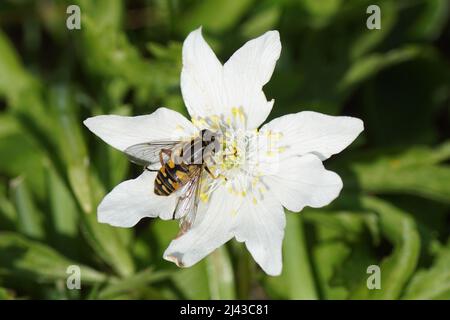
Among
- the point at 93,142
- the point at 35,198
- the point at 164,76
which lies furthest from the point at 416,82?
the point at 35,198

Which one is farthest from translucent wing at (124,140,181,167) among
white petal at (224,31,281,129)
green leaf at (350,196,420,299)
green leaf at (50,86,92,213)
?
green leaf at (350,196,420,299)

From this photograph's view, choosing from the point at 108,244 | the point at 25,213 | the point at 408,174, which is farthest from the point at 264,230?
the point at 25,213

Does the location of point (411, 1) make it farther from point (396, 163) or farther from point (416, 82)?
point (396, 163)

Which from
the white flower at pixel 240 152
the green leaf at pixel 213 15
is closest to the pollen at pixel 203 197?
the white flower at pixel 240 152

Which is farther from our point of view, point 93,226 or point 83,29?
point 83,29

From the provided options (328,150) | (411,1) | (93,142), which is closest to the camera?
(328,150)

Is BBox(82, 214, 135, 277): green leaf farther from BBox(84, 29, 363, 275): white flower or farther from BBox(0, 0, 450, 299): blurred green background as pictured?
BBox(84, 29, 363, 275): white flower
